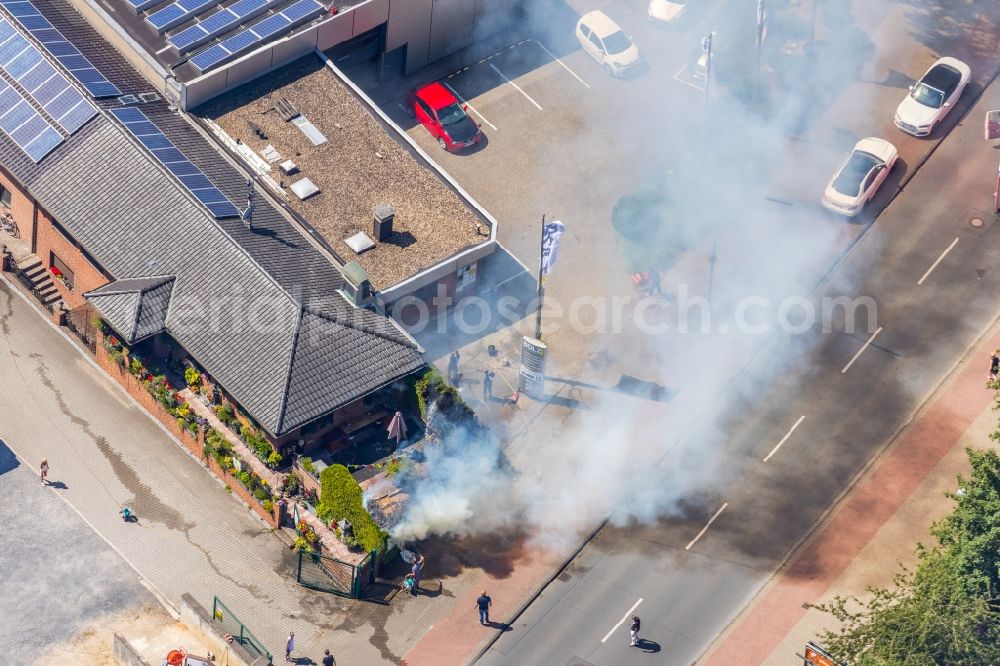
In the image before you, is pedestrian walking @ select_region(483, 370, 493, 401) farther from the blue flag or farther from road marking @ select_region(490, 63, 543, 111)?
road marking @ select_region(490, 63, 543, 111)

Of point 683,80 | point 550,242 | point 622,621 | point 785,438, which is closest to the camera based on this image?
point 622,621

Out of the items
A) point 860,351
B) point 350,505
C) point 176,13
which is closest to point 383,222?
point 350,505

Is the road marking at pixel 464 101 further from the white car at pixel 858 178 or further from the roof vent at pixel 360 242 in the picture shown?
the white car at pixel 858 178

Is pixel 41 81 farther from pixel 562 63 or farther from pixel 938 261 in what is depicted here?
pixel 938 261

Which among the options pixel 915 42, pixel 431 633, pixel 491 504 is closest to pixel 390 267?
pixel 491 504

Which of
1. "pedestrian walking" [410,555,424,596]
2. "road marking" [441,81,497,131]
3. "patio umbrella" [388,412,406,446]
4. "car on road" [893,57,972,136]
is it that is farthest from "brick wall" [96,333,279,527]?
"car on road" [893,57,972,136]

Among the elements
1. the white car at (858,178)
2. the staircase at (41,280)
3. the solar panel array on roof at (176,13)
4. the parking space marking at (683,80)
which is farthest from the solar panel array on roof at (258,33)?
the white car at (858,178)
